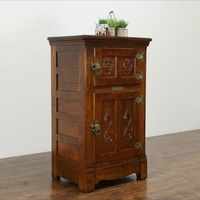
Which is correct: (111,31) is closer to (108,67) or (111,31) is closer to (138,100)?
(108,67)

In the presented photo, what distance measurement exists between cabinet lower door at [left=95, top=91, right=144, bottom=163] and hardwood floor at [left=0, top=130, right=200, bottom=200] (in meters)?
0.24

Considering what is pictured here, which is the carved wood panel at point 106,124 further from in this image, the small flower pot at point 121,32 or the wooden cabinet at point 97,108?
the small flower pot at point 121,32

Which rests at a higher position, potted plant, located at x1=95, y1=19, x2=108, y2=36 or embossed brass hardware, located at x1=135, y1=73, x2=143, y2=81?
potted plant, located at x1=95, y1=19, x2=108, y2=36

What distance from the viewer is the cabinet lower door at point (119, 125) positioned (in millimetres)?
2816

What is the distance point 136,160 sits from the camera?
120 inches

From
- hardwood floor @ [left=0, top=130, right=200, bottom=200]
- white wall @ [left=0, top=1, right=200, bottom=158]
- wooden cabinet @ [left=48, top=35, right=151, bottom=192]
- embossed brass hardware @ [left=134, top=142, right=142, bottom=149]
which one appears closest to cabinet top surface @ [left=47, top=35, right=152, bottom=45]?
wooden cabinet @ [left=48, top=35, right=151, bottom=192]

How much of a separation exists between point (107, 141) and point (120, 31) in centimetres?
77

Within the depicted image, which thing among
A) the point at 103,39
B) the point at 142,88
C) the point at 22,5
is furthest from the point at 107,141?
the point at 22,5

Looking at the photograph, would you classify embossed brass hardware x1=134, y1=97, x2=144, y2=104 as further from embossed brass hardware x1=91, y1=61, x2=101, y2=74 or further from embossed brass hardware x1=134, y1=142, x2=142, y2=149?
embossed brass hardware x1=91, y1=61, x2=101, y2=74

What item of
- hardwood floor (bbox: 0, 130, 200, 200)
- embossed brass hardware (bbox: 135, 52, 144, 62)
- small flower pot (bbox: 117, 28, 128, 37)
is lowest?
hardwood floor (bbox: 0, 130, 200, 200)

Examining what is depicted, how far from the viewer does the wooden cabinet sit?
2.74 m

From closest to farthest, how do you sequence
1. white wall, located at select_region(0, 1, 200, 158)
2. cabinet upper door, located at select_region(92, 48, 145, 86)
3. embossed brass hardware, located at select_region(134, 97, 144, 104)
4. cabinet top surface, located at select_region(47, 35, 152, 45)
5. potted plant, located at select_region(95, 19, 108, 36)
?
1. cabinet top surface, located at select_region(47, 35, 152, 45)
2. cabinet upper door, located at select_region(92, 48, 145, 86)
3. potted plant, located at select_region(95, 19, 108, 36)
4. embossed brass hardware, located at select_region(134, 97, 144, 104)
5. white wall, located at select_region(0, 1, 200, 158)

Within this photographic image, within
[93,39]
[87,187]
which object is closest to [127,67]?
[93,39]

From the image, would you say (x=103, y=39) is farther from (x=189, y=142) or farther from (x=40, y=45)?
(x=189, y=142)
